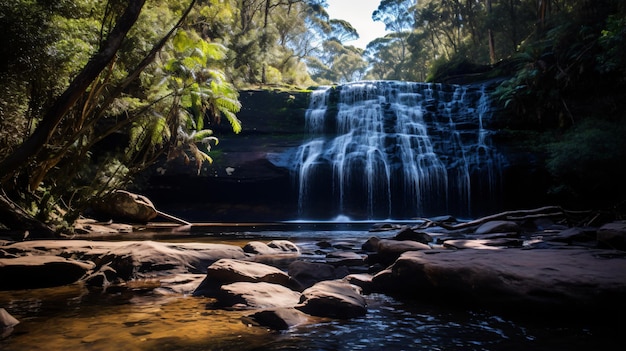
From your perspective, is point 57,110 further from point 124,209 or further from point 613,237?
point 124,209

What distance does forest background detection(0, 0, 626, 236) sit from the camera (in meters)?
8.02

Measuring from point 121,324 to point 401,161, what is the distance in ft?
60.9

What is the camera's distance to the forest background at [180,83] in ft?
26.3

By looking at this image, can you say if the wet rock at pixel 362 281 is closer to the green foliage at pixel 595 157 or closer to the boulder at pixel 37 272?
the boulder at pixel 37 272

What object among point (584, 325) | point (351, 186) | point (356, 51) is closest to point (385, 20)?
point (356, 51)

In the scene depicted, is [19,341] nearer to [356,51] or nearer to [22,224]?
[22,224]

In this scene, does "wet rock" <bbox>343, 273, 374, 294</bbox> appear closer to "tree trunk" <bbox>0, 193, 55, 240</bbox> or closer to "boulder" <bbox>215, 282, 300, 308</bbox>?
"boulder" <bbox>215, 282, 300, 308</bbox>

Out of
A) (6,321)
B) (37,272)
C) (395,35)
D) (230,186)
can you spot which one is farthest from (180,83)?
(395,35)

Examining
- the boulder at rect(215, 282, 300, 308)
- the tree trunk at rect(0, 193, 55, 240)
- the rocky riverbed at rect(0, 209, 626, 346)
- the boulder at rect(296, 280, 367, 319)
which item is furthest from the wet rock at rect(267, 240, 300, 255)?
the tree trunk at rect(0, 193, 55, 240)

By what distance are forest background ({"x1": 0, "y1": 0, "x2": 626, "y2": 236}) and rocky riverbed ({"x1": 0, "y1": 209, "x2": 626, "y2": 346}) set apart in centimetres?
184

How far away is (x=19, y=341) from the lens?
307 cm

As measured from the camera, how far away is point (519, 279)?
3.74 m

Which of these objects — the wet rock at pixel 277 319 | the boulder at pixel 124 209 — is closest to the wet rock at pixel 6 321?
the wet rock at pixel 277 319

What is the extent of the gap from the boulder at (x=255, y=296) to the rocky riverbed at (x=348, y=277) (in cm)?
1
